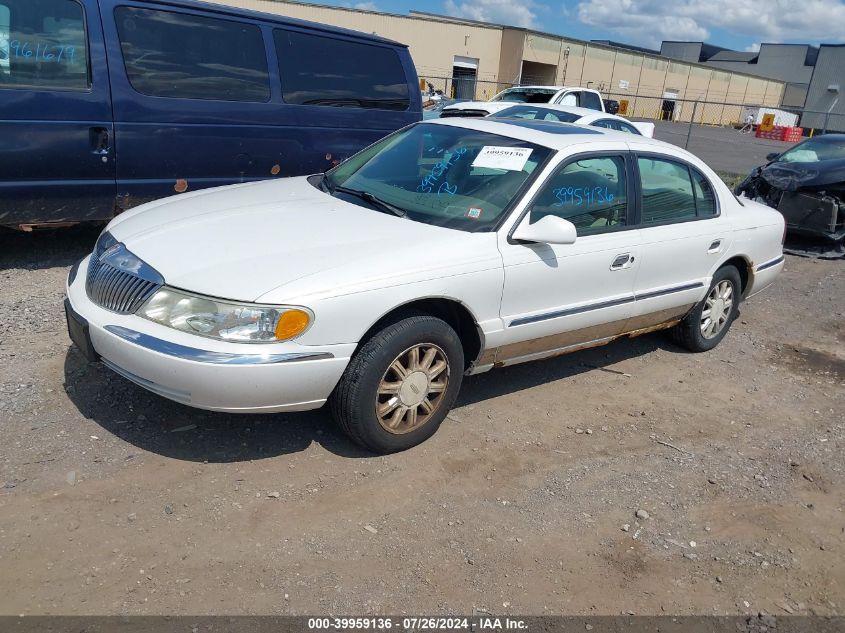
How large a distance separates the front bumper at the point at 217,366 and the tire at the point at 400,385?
0.11 meters

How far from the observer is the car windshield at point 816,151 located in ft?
32.2

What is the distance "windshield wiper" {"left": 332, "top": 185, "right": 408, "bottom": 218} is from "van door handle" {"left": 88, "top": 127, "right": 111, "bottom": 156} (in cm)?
229

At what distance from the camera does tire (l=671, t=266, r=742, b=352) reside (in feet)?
17.1

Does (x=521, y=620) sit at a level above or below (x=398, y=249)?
below

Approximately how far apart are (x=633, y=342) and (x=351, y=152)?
3.22m

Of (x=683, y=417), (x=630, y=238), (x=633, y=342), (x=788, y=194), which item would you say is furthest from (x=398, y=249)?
(x=788, y=194)

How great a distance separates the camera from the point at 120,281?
10.9 ft

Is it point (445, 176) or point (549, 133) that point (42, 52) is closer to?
point (445, 176)

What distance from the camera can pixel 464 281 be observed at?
3541mm

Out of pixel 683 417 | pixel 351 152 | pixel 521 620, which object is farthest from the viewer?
pixel 351 152

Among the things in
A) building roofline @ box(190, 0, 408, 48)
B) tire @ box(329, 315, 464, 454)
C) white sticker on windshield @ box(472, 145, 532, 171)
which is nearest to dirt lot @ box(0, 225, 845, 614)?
tire @ box(329, 315, 464, 454)

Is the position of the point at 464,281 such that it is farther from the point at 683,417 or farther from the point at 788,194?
the point at 788,194

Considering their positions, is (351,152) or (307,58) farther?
(351,152)

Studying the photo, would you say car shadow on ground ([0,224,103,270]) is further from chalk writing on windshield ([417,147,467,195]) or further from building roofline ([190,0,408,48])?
chalk writing on windshield ([417,147,467,195])
